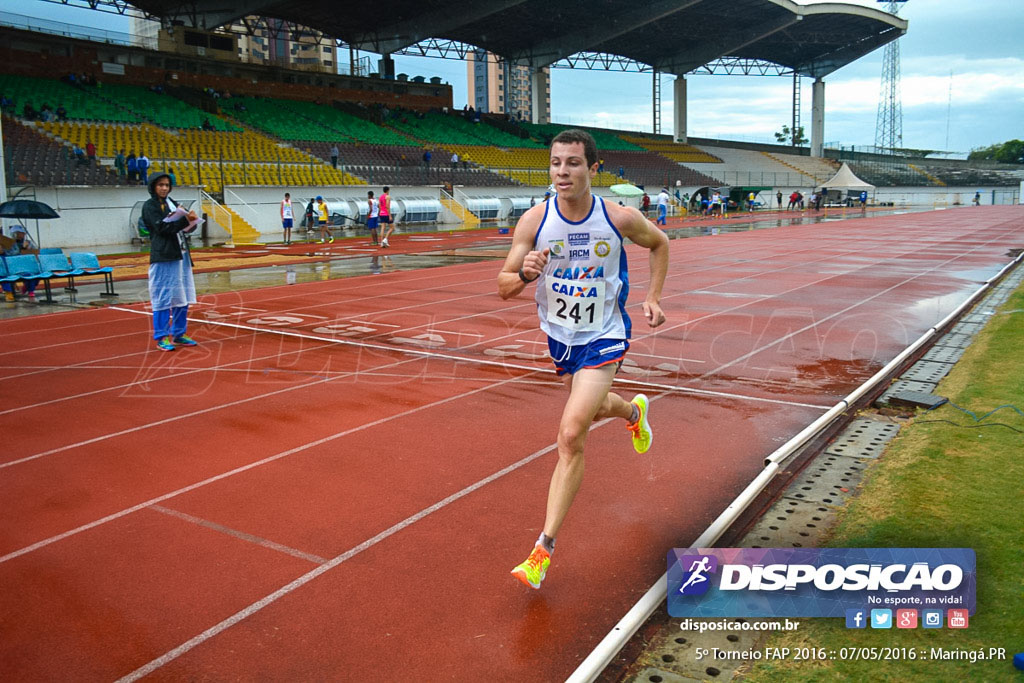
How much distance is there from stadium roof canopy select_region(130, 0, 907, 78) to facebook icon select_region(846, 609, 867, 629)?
147 ft

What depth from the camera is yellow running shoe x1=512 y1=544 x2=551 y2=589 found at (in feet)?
12.0

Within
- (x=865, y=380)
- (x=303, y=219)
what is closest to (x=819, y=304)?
(x=865, y=380)

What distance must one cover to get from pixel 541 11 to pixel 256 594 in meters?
51.6

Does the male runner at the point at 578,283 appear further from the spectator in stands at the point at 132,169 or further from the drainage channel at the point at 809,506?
the spectator in stands at the point at 132,169

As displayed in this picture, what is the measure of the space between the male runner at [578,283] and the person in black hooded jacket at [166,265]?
6.57 meters

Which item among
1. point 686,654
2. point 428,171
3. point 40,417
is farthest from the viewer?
point 428,171

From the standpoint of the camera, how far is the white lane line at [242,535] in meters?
4.16

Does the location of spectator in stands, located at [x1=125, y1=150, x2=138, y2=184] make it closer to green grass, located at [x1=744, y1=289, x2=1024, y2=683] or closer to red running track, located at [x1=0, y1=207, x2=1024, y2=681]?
red running track, located at [x1=0, y1=207, x2=1024, y2=681]

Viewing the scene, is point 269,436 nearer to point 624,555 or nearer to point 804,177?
point 624,555

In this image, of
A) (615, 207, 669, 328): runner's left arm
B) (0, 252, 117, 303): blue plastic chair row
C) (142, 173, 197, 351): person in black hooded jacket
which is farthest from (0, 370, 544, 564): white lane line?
(0, 252, 117, 303): blue plastic chair row

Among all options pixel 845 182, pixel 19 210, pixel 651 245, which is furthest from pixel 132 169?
pixel 845 182

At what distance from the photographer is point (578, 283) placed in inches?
163

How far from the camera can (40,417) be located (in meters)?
6.89

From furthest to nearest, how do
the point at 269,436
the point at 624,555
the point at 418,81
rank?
the point at 418,81, the point at 269,436, the point at 624,555
